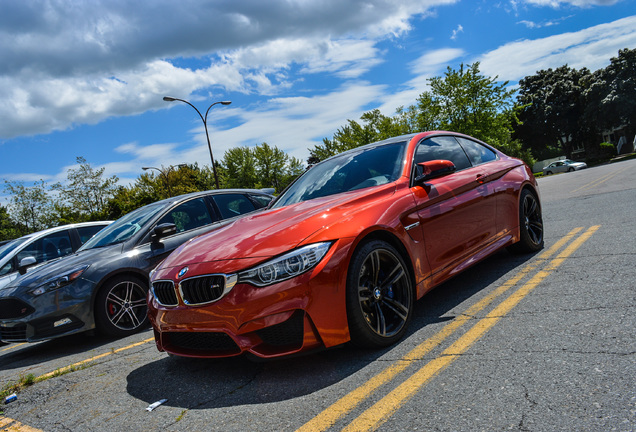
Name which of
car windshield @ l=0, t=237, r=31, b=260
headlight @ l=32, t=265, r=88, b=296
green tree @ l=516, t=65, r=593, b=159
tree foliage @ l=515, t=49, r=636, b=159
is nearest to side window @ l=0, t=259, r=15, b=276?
car windshield @ l=0, t=237, r=31, b=260

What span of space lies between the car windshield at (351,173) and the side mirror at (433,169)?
0.19m

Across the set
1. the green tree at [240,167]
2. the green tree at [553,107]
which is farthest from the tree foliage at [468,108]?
the green tree at [240,167]

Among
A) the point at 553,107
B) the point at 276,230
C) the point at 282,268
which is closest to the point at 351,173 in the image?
the point at 276,230

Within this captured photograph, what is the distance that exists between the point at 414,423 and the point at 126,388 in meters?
2.14

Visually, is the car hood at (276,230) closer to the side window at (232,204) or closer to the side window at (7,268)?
the side window at (232,204)

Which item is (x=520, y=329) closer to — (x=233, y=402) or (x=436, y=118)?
(x=233, y=402)

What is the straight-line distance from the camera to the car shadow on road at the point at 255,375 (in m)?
2.77

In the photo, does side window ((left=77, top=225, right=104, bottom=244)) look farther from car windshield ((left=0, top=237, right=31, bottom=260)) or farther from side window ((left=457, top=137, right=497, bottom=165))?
side window ((left=457, top=137, right=497, bottom=165))

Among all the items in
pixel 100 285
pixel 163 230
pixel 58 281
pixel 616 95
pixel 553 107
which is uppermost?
pixel 553 107

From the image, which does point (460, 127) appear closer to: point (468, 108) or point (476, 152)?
point (468, 108)

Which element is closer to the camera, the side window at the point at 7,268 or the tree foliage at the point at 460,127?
the side window at the point at 7,268

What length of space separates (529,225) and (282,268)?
3.76 metres

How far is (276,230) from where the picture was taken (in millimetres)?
3170

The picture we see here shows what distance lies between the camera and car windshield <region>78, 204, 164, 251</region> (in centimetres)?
590
